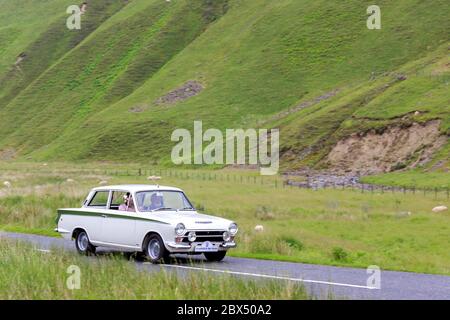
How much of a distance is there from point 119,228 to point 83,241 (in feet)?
5.87

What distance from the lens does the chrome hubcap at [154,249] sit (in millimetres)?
20234

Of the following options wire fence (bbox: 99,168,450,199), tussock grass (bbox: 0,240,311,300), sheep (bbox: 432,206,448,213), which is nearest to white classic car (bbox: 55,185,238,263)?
tussock grass (bbox: 0,240,311,300)

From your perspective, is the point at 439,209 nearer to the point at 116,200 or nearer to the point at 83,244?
the point at 116,200

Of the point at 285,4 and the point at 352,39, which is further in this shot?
the point at 285,4

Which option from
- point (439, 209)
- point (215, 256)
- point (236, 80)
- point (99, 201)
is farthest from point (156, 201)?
point (236, 80)

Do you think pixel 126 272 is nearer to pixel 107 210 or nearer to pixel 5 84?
pixel 107 210

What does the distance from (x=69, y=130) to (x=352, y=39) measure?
49950 millimetres

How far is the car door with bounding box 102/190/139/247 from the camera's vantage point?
20.8m

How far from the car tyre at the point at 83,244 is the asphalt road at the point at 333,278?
269 centimetres

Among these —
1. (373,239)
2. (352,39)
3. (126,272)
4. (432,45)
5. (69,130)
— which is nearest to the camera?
(126,272)

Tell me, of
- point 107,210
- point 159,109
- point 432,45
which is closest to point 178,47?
point 159,109

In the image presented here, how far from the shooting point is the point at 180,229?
1977 centimetres

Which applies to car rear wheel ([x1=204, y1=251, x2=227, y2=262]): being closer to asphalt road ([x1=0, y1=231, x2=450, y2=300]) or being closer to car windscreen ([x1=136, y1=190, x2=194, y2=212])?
asphalt road ([x1=0, y1=231, x2=450, y2=300])

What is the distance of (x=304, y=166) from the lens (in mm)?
83812
